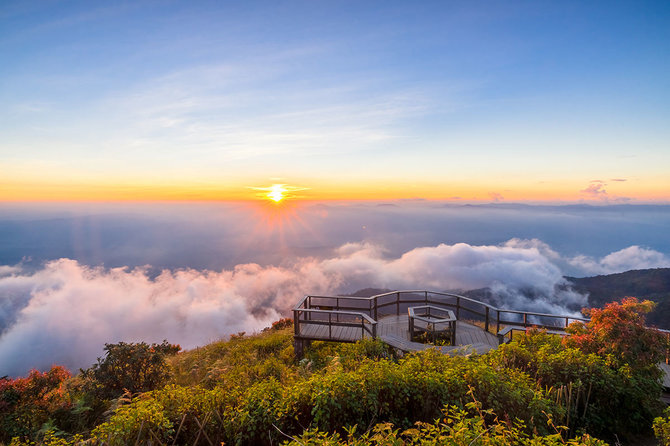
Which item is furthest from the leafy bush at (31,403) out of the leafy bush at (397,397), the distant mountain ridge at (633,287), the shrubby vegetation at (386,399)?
the distant mountain ridge at (633,287)

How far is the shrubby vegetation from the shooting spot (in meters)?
4.27

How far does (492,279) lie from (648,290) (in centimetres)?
8160

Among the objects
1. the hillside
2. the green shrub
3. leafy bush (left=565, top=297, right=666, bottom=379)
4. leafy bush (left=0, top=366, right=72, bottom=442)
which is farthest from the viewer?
the hillside

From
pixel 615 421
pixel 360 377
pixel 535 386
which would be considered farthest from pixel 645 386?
pixel 360 377

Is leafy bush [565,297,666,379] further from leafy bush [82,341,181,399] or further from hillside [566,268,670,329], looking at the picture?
hillside [566,268,670,329]

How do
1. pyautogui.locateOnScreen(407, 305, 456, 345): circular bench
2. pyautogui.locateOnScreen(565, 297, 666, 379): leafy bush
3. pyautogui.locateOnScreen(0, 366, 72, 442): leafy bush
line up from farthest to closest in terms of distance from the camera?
pyautogui.locateOnScreen(407, 305, 456, 345): circular bench < pyautogui.locateOnScreen(565, 297, 666, 379): leafy bush < pyautogui.locateOnScreen(0, 366, 72, 442): leafy bush

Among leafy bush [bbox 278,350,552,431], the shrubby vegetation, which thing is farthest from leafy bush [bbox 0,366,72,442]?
leafy bush [bbox 278,350,552,431]

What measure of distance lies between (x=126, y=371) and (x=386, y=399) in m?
A: 7.26

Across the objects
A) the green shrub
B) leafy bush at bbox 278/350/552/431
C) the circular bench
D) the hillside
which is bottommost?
the hillside

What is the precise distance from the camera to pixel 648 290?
69.7 metres

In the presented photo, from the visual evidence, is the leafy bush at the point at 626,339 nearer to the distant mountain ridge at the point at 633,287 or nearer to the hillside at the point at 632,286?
the distant mountain ridge at the point at 633,287

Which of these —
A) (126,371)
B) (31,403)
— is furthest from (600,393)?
(31,403)

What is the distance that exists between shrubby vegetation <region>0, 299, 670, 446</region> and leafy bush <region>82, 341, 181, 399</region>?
1.1 inches

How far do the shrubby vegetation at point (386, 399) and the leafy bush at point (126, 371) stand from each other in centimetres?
3
